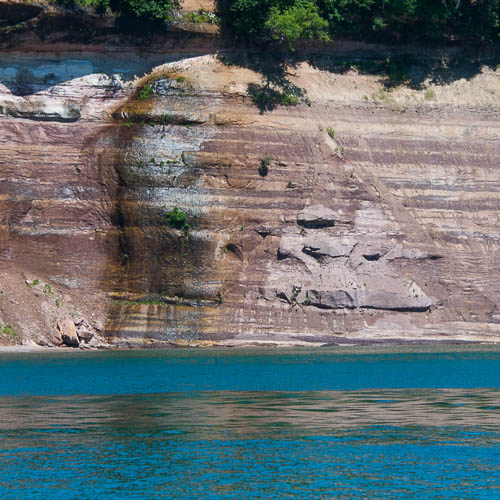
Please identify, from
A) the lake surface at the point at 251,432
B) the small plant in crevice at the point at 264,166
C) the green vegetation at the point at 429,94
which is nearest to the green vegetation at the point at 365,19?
the green vegetation at the point at 429,94

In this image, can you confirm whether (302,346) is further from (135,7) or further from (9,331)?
(135,7)

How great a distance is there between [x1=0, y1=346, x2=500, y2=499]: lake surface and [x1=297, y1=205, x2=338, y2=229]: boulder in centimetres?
1680

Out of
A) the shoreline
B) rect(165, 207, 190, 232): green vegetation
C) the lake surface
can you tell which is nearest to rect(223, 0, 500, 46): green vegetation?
rect(165, 207, 190, 232): green vegetation

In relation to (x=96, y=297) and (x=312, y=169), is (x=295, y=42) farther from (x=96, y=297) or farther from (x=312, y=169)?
(x=96, y=297)

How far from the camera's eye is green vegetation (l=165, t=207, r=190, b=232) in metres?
55.9

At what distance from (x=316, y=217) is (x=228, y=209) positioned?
462 centimetres

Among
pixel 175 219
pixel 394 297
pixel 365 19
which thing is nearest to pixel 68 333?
pixel 175 219

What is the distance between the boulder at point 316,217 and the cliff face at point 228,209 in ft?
0.26

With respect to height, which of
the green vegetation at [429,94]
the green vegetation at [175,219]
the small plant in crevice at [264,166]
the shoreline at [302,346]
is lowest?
the shoreline at [302,346]

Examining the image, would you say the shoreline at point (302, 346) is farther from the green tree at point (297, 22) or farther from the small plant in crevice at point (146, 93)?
the green tree at point (297, 22)

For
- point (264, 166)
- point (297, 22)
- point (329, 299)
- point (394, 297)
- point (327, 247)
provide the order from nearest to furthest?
point (329, 299) < point (394, 297) < point (327, 247) < point (264, 166) < point (297, 22)

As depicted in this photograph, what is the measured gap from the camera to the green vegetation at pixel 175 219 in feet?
183

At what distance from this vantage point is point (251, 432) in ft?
79.0

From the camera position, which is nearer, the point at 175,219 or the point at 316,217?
the point at 175,219
